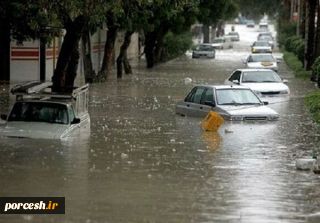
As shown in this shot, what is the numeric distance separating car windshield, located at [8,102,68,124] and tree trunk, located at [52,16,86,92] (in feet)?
18.4

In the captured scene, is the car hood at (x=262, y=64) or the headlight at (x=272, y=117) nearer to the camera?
the headlight at (x=272, y=117)

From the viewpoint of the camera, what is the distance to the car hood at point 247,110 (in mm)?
25703

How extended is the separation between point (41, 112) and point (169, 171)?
4.71 meters

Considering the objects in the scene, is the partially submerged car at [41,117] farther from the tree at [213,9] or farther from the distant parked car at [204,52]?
A: the distant parked car at [204,52]

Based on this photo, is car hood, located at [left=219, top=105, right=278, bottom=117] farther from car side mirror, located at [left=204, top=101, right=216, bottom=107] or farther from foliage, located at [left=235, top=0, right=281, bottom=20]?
foliage, located at [left=235, top=0, right=281, bottom=20]

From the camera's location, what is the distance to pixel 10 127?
2017 cm

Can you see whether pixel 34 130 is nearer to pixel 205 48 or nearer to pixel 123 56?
pixel 123 56

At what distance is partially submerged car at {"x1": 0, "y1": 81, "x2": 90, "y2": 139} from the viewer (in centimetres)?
1977

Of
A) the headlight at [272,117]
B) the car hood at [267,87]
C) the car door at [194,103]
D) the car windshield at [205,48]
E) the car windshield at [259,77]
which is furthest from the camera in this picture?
the car windshield at [205,48]

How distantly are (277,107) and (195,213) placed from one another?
64.3ft

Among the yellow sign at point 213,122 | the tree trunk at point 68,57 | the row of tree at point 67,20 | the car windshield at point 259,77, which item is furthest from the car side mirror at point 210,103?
the car windshield at point 259,77

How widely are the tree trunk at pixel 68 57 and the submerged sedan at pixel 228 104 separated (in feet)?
12.9

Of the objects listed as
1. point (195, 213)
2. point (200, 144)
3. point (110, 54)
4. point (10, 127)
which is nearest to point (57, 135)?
point (10, 127)

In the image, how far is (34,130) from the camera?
19.7 metres
